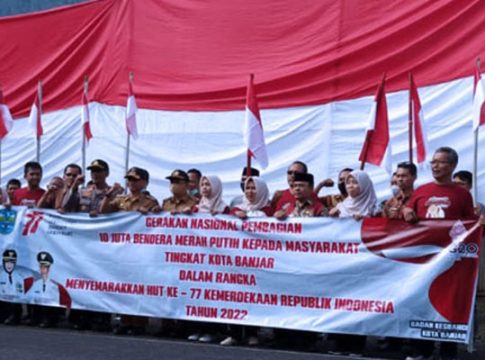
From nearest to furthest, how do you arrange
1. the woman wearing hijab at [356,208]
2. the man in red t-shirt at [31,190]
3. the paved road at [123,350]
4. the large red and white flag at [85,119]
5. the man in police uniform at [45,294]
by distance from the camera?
the paved road at [123,350], the woman wearing hijab at [356,208], the man in police uniform at [45,294], the man in red t-shirt at [31,190], the large red and white flag at [85,119]

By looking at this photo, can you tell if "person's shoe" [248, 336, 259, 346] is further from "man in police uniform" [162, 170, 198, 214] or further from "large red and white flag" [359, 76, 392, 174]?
"large red and white flag" [359, 76, 392, 174]

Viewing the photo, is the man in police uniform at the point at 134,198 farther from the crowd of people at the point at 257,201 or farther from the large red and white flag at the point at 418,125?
the large red and white flag at the point at 418,125

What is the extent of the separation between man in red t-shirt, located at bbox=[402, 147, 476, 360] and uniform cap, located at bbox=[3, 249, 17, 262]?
437 cm

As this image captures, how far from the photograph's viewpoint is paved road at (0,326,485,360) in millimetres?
8422

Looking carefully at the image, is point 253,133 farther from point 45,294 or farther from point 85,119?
point 85,119

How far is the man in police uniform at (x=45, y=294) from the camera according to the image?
1057 centimetres

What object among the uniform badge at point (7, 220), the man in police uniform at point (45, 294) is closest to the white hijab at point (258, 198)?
the man in police uniform at point (45, 294)

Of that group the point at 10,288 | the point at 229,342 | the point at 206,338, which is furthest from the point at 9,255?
the point at 229,342

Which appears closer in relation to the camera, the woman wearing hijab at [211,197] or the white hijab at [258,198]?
the white hijab at [258,198]

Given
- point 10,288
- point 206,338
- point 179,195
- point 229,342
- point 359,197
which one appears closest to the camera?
point 359,197

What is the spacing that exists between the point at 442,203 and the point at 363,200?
756 mm

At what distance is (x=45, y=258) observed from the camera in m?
10.8

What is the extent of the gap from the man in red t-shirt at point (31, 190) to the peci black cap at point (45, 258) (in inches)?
27.2

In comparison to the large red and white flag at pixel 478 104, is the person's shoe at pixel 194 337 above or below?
below
